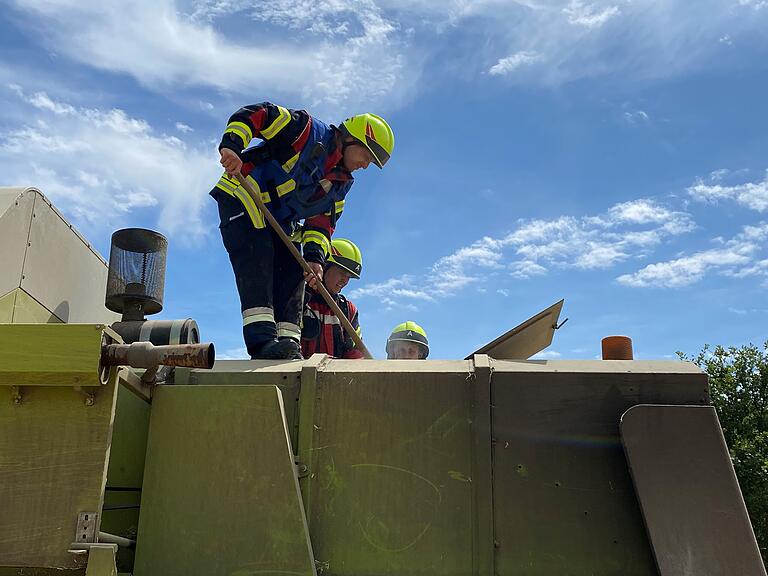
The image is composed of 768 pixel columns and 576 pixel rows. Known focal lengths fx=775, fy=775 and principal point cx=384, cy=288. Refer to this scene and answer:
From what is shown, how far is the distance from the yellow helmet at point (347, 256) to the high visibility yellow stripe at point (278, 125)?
274cm

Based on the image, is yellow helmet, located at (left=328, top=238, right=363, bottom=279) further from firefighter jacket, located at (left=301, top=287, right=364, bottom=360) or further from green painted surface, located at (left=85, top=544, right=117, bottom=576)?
green painted surface, located at (left=85, top=544, right=117, bottom=576)

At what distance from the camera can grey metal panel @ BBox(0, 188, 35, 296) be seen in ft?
11.7

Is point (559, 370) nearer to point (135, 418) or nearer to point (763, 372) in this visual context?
point (135, 418)

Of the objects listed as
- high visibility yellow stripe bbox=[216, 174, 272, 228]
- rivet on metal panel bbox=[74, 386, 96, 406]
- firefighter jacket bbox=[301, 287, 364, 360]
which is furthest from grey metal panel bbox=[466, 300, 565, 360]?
firefighter jacket bbox=[301, 287, 364, 360]

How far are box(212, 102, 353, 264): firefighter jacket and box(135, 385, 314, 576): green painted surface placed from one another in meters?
1.91

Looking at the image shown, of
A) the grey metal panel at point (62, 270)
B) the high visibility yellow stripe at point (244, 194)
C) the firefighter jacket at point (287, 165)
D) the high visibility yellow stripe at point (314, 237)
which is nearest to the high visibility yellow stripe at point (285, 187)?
the firefighter jacket at point (287, 165)

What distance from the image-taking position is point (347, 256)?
7984mm

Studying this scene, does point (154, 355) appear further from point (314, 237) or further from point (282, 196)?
point (314, 237)

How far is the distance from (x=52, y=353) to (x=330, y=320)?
4030 mm

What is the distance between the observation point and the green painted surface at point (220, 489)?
3037 mm

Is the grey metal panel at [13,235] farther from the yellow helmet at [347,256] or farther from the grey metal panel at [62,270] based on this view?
the yellow helmet at [347,256]

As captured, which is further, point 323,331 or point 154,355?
point 323,331

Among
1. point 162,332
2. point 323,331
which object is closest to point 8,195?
point 162,332

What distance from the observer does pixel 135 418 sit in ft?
11.2
